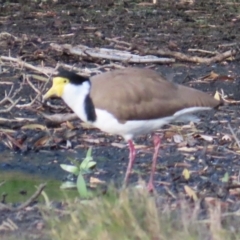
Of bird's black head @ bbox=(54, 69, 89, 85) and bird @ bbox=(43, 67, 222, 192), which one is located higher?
bird's black head @ bbox=(54, 69, 89, 85)

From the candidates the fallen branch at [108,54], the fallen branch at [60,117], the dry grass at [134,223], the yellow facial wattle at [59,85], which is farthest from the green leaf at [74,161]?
the fallen branch at [108,54]

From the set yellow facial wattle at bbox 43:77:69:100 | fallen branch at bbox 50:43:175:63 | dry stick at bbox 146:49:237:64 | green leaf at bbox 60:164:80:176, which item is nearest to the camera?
yellow facial wattle at bbox 43:77:69:100

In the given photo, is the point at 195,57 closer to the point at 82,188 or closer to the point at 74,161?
the point at 74,161

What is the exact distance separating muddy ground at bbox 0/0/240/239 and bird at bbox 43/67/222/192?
0.50m

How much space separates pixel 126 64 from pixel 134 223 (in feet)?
19.6

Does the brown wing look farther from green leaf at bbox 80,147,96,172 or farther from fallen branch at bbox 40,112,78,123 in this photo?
fallen branch at bbox 40,112,78,123

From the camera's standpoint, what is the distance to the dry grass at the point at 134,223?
16.1 feet

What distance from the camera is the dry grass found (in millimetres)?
4898

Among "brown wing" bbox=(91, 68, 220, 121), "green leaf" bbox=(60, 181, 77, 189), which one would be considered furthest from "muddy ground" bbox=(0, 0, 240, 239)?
"brown wing" bbox=(91, 68, 220, 121)

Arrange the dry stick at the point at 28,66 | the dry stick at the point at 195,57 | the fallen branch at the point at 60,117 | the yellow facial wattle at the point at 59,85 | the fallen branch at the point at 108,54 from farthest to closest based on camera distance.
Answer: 1. the dry stick at the point at 195,57
2. the fallen branch at the point at 108,54
3. the dry stick at the point at 28,66
4. the fallen branch at the point at 60,117
5. the yellow facial wattle at the point at 59,85

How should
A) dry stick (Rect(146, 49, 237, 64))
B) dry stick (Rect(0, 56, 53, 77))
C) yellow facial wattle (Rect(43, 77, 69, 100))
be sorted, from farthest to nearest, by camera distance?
1. dry stick (Rect(146, 49, 237, 64))
2. dry stick (Rect(0, 56, 53, 77))
3. yellow facial wattle (Rect(43, 77, 69, 100))

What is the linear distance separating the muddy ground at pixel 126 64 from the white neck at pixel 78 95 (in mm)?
676

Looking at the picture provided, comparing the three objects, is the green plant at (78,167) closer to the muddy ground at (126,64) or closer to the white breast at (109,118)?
the muddy ground at (126,64)

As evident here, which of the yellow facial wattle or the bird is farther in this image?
the yellow facial wattle
